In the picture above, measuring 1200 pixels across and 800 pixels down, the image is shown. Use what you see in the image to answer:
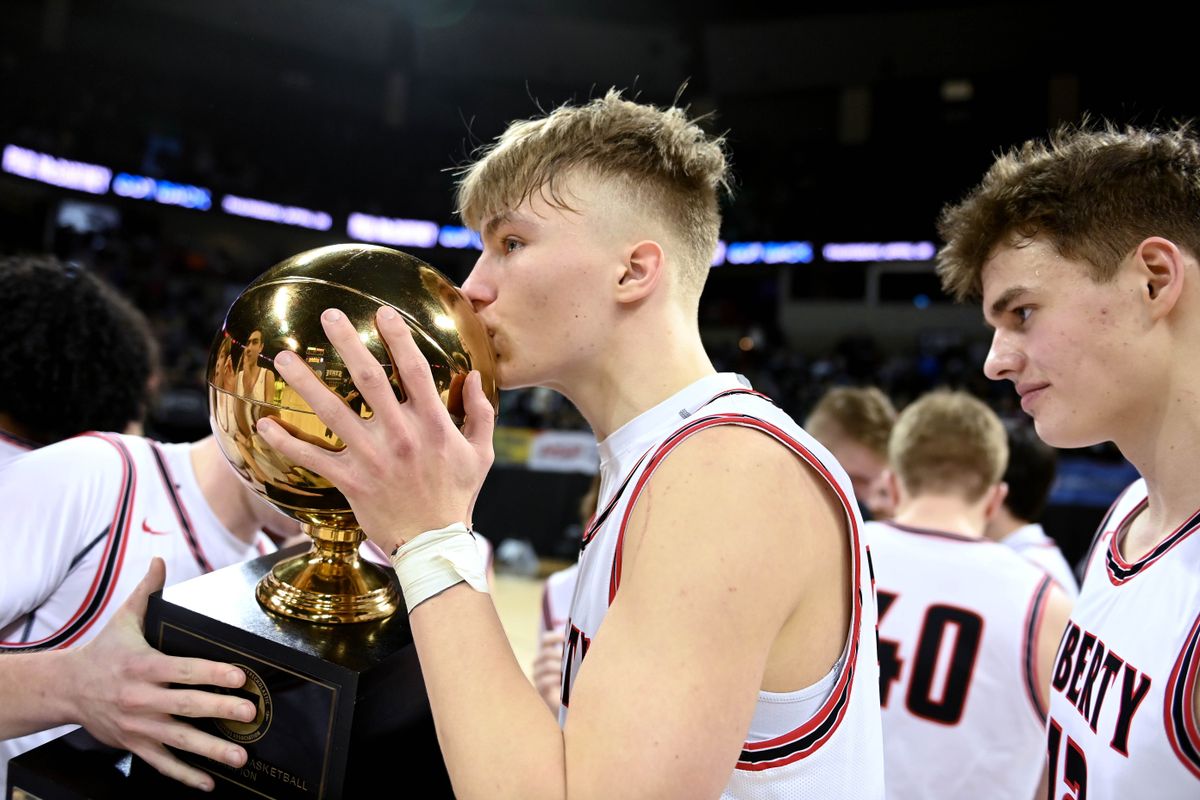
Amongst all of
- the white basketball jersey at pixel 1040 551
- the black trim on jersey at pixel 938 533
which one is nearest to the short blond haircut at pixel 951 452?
the black trim on jersey at pixel 938 533

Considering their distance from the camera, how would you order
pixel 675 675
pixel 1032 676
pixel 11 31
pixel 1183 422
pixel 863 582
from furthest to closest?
pixel 11 31
pixel 1032 676
pixel 1183 422
pixel 863 582
pixel 675 675

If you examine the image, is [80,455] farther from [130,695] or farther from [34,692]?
[130,695]

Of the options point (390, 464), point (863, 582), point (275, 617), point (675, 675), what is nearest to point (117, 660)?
point (275, 617)

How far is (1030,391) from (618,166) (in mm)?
820

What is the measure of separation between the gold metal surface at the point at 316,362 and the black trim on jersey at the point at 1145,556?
3.76 feet

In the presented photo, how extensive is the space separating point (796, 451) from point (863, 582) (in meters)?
0.23

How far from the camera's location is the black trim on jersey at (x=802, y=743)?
105 cm

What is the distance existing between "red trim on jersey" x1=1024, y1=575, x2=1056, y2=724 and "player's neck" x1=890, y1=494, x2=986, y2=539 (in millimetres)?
266

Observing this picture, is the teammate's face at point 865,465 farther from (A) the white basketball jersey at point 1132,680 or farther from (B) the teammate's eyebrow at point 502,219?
(B) the teammate's eyebrow at point 502,219

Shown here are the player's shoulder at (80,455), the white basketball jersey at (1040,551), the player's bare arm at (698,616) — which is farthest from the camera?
the white basketball jersey at (1040,551)

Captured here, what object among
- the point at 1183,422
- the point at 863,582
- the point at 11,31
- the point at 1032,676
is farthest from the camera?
the point at 11,31

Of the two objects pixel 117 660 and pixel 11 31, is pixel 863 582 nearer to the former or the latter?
pixel 117 660

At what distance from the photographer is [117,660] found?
1.13 m

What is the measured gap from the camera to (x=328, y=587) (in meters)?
1.21
